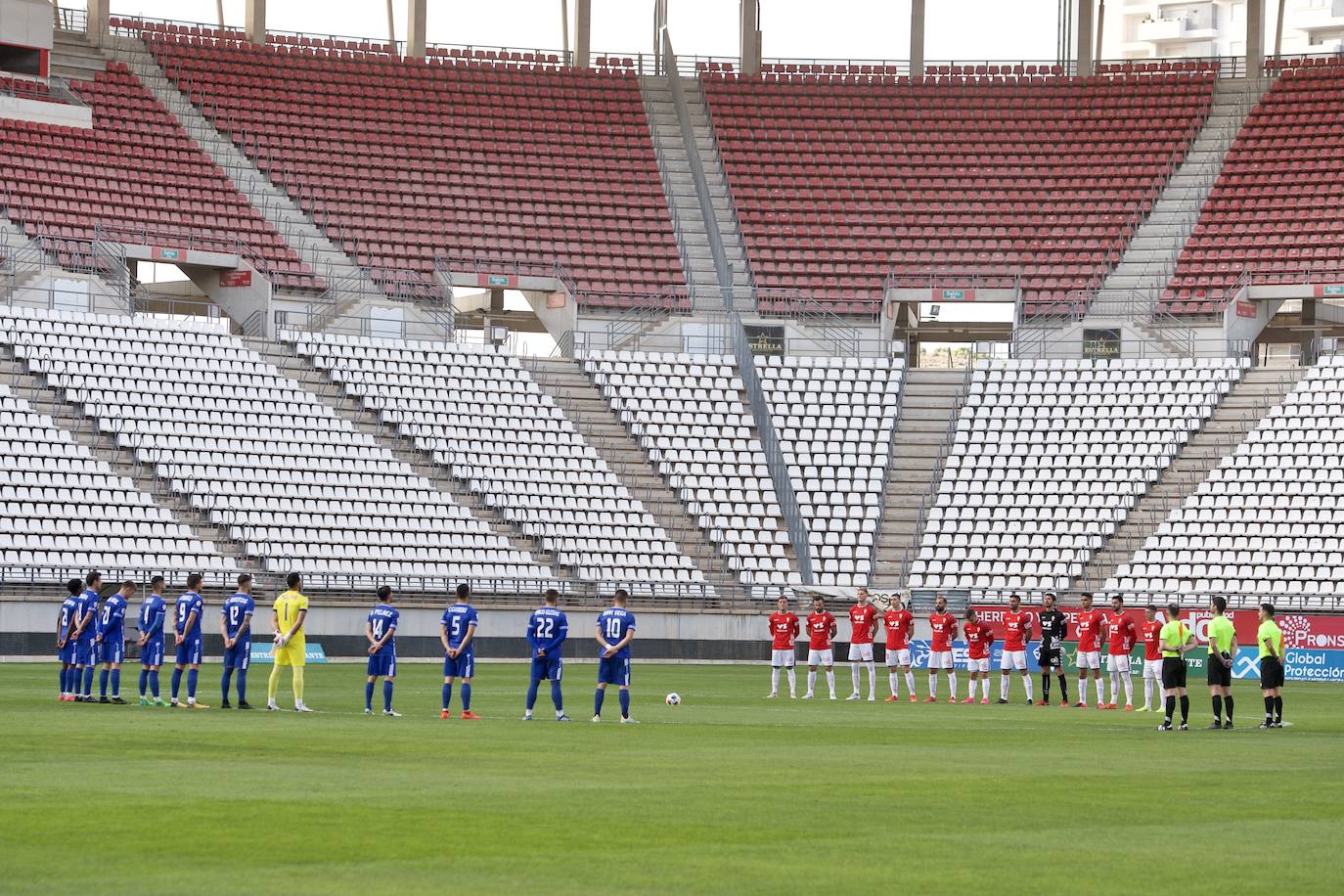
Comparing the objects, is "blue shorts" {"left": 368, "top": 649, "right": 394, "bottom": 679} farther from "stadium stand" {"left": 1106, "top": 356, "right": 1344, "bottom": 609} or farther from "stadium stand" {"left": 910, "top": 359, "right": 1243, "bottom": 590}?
"stadium stand" {"left": 1106, "top": 356, "right": 1344, "bottom": 609}

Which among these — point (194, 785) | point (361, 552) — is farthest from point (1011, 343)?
point (194, 785)

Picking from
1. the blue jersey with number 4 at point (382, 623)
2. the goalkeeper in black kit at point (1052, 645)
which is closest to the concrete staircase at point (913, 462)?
the goalkeeper in black kit at point (1052, 645)

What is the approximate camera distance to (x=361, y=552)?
1779 inches

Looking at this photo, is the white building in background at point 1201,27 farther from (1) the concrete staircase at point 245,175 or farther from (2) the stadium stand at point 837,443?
(1) the concrete staircase at point 245,175

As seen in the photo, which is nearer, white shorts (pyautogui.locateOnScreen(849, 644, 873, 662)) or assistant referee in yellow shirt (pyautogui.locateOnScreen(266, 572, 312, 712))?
assistant referee in yellow shirt (pyautogui.locateOnScreen(266, 572, 312, 712))

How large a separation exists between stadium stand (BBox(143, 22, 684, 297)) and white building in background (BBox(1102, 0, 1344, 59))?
291 feet

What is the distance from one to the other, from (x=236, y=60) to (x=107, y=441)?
58.7ft

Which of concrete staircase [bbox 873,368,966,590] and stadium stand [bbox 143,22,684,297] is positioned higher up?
stadium stand [bbox 143,22,684,297]

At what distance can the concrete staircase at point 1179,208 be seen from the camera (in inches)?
2206

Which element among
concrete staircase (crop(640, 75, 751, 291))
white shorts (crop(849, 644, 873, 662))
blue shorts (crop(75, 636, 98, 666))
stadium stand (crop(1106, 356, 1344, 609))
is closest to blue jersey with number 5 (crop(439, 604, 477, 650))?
blue shorts (crop(75, 636, 98, 666))

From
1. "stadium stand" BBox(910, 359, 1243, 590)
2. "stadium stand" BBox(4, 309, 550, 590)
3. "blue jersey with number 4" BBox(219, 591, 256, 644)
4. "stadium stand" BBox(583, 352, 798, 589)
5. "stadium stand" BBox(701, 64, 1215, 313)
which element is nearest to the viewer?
"blue jersey with number 4" BBox(219, 591, 256, 644)

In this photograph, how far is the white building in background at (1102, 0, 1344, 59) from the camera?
139 meters

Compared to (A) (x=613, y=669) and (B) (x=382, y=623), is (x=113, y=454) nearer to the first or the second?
(B) (x=382, y=623)

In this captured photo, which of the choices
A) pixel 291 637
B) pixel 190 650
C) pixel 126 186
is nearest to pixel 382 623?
pixel 291 637
